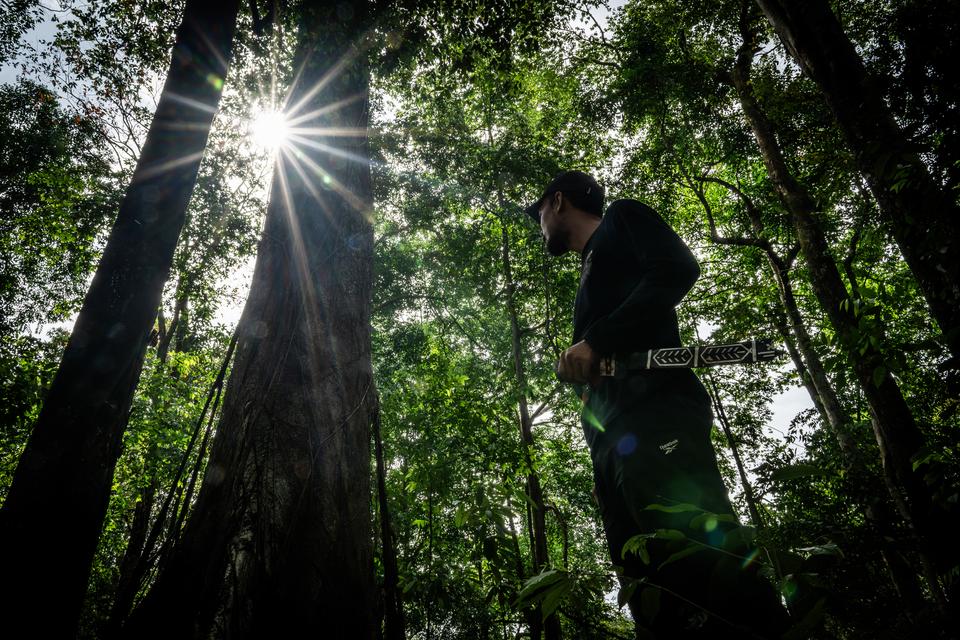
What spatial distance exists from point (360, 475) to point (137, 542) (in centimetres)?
1329

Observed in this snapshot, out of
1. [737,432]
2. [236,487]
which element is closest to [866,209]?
[236,487]

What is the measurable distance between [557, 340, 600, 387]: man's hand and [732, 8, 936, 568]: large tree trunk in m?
2.28

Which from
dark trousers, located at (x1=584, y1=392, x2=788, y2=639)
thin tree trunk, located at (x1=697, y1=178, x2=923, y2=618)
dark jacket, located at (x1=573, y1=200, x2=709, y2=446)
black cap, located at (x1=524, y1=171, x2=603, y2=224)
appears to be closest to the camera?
dark trousers, located at (x1=584, y1=392, x2=788, y2=639)

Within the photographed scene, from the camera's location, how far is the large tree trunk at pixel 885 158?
189 cm

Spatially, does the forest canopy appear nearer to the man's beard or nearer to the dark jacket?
the dark jacket

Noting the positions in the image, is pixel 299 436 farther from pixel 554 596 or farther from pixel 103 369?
pixel 554 596

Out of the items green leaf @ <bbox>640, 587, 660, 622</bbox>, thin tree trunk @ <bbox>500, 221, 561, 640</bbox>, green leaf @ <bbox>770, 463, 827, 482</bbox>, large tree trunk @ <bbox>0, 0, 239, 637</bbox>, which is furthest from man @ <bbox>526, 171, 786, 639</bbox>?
thin tree trunk @ <bbox>500, 221, 561, 640</bbox>

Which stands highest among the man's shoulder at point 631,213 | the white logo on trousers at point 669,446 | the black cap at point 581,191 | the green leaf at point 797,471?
the black cap at point 581,191

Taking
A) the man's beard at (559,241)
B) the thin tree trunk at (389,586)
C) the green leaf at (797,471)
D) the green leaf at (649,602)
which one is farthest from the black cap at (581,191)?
the green leaf at (649,602)

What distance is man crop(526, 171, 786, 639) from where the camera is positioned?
1076mm

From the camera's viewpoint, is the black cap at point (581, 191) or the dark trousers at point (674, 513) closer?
the dark trousers at point (674, 513)

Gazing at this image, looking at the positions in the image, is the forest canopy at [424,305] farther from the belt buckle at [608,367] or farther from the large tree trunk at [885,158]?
the belt buckle at [608,367]

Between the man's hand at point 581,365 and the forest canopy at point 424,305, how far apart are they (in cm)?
70

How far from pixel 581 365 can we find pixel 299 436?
46.9 inches
